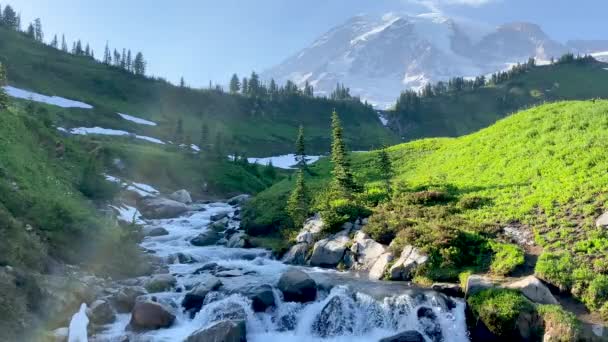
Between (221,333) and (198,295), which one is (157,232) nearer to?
Result: (198,295)

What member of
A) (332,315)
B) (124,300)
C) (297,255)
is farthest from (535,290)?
(124,300)

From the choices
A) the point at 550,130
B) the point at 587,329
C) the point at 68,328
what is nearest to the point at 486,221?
the point at 587,329

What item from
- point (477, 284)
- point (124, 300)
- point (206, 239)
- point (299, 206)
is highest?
point (299, 206)

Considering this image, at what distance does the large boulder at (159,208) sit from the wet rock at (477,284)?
3776cm

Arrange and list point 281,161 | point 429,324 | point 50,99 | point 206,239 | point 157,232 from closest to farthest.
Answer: point 429,324 → point 206,239 → point 157,232 → point 50,99 → point 281,161

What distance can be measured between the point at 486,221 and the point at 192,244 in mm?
23733

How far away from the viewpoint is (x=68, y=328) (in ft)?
61.2

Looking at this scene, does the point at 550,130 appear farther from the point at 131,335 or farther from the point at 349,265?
the point at 131,335

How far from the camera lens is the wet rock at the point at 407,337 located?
758 inches

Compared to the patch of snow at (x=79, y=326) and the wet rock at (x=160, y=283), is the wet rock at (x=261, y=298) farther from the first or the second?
the patch of snow at (x=79, y=326)

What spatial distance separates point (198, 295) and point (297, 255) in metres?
10.5

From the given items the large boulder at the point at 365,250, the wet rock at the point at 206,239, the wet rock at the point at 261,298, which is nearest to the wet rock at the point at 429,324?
the wet rock at the point at 261,298

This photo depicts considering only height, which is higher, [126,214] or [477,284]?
[126,214]

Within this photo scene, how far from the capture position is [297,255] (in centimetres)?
3269
